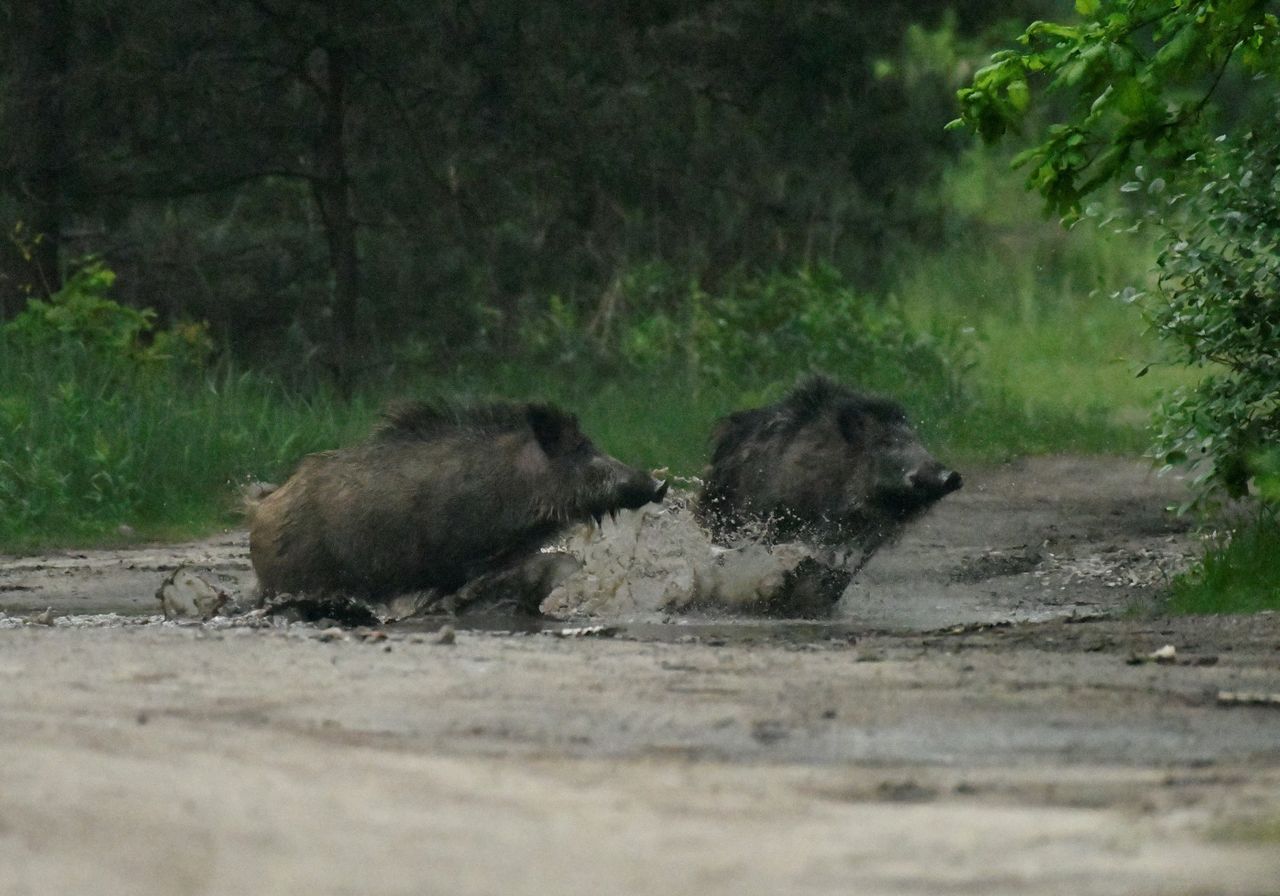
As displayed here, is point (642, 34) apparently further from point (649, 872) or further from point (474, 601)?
point (649, 872)

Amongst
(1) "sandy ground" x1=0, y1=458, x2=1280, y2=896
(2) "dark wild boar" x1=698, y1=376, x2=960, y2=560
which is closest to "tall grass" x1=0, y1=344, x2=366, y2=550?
(2) "dark wild boar" x1=698, y1=376, x2=960, y2=560

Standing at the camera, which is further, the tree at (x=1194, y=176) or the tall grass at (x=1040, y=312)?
the tall grass at (x=1040, y=312)

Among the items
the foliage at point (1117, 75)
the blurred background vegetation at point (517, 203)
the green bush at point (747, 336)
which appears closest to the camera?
the foliage at point (1117, 75)

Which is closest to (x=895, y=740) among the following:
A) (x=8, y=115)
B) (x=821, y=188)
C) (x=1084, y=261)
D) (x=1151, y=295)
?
(x=1151, y=295)

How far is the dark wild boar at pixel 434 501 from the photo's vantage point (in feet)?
32.5

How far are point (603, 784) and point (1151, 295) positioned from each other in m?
5.82

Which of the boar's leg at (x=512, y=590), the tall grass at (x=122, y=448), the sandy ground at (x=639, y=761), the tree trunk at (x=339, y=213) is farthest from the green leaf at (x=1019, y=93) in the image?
the tree trunk at (x=339, y=213)

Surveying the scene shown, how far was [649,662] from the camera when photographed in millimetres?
6871

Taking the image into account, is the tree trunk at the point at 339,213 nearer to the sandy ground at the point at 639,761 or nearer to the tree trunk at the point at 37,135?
the tree trunk at the point at 37,135

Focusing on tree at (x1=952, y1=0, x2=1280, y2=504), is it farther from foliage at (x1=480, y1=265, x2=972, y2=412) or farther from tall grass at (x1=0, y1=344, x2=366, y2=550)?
foliage at (x1=480, y1=265, x2=972, y2=412)

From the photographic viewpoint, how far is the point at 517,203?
1986 cm

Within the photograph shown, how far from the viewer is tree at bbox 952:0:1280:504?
854 centimetres

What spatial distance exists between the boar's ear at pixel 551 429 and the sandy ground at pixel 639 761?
7.36ft

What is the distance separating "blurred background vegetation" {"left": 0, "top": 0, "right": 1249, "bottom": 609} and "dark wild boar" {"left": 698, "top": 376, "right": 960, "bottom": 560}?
18.2 ft
